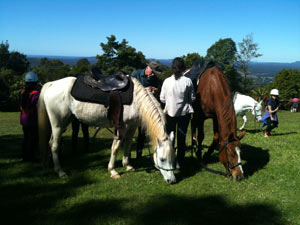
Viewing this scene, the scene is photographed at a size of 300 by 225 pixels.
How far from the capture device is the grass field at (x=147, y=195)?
10.5 ft

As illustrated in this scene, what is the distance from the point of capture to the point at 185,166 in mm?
5191

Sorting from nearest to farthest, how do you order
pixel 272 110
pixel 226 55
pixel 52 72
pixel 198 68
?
pixel 198 68
pixel 272 110
pixel 52 72
pixel 226 55

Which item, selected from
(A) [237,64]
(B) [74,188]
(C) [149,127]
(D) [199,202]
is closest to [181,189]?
(D) [199,202]

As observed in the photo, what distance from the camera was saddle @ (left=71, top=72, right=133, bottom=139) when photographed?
14.5 feet

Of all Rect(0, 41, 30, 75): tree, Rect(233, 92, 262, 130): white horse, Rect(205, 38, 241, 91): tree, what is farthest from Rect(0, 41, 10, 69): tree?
Rect(233, 92, 262, 130): white horse

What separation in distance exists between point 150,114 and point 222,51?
52.9 meters

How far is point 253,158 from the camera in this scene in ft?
18.4

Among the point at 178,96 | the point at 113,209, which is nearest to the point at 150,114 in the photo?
the point at 178,96

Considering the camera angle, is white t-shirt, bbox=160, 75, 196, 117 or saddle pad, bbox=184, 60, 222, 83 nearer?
white t-shirt, bbox=160, 75, 196, 117

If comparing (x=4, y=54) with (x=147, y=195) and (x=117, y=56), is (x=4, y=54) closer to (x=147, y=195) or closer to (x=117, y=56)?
(x=117, y=56)

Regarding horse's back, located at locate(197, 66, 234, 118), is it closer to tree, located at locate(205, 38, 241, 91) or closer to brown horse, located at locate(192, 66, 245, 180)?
brown horse, located at locate(192, 66, 245, 180)

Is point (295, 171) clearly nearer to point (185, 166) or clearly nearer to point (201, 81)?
point (185, 166)

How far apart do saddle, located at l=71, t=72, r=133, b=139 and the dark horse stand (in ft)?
5.67

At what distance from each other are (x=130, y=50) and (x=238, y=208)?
3834 cm
